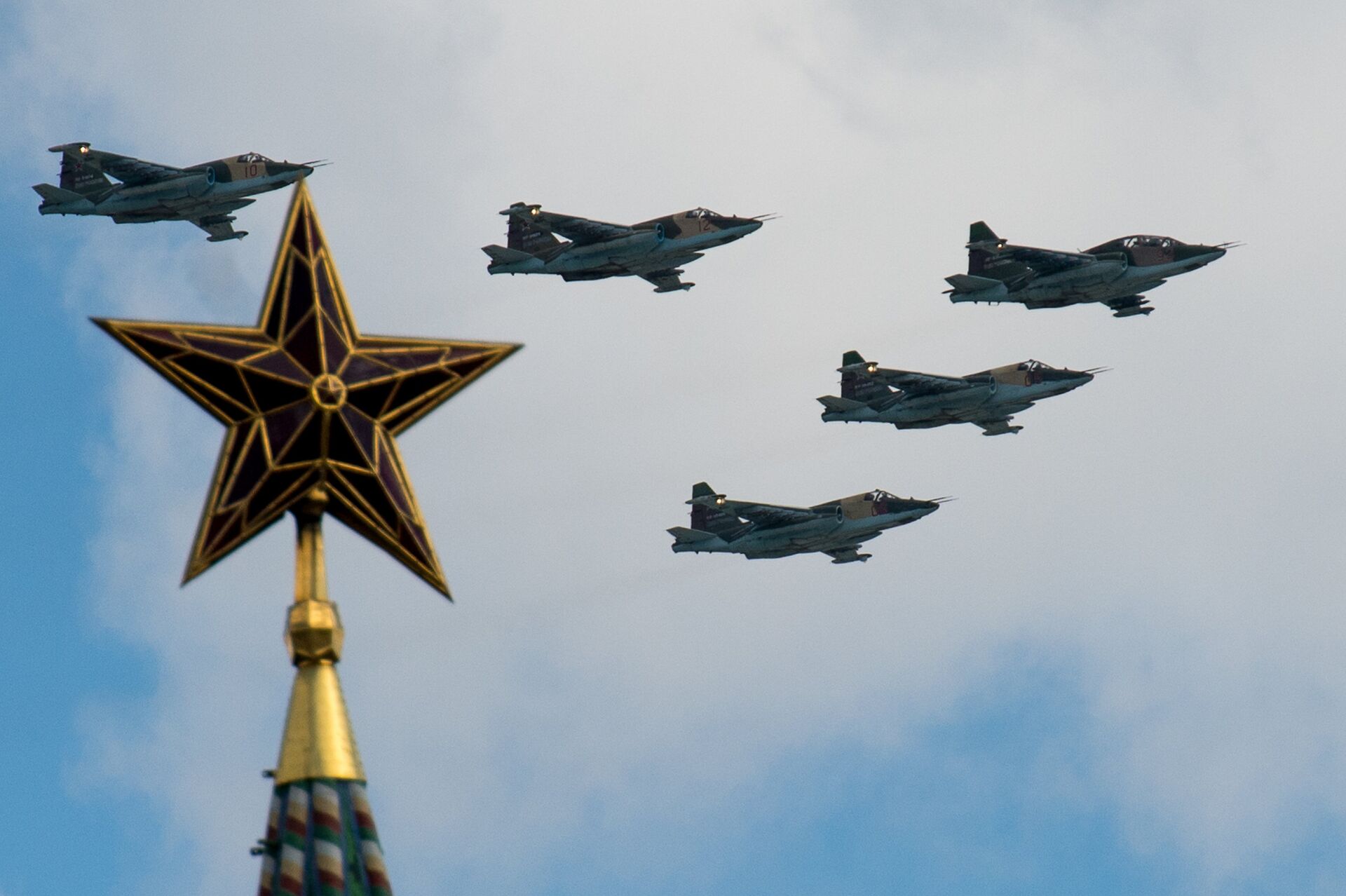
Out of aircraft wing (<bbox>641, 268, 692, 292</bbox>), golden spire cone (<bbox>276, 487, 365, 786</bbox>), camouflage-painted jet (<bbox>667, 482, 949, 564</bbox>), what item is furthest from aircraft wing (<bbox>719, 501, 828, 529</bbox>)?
golden spire cone (<bbox>276, 487, 365, 786</bbox>)

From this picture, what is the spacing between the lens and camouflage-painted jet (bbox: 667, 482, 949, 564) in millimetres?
140375

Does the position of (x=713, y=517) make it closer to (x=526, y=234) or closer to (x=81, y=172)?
(x=526, y=234)

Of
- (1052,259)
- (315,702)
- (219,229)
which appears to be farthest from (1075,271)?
(315,702)

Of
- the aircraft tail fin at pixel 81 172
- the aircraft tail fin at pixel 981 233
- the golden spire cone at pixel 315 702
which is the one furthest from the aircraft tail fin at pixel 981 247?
the golden spire cone at pixel 315 702

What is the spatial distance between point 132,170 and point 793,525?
40541 millimetres

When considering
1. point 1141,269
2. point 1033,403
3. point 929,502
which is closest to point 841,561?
point 929,502

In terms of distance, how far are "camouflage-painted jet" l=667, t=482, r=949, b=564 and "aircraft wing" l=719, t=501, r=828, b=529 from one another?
0.13 ft

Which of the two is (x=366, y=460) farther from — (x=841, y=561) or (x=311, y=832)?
(x=841, y=561)

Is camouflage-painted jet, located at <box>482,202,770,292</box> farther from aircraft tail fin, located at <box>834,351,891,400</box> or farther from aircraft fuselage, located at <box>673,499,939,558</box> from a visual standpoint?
aircraft fuselage, located at <box>673,499,939,558</box>

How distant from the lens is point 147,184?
413 feet

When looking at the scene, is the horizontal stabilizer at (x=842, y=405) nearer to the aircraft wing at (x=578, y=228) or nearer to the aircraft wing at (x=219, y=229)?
the aircraft wing at (x=578, y=228)

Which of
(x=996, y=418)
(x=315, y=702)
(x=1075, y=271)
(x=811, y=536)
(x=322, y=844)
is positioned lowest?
(x=322, y=844)

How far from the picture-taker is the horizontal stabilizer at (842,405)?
13738 cm

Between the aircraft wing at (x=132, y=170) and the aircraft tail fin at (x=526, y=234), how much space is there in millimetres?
16902
